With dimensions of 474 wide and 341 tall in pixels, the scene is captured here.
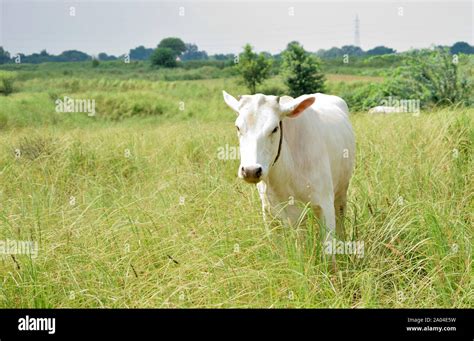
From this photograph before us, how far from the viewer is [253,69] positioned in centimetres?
3000

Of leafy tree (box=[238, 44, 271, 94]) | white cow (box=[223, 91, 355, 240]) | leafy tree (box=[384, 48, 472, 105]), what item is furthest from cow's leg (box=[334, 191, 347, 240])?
leafy tree (box=[238, 44, 271, 94])

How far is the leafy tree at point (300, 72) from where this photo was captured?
1073 inches

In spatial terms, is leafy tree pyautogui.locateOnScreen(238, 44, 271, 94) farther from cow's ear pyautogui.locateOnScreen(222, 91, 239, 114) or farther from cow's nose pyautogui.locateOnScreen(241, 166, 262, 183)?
cow's nose pyautogui.locateOnScreen(241, 166, 262, 183)

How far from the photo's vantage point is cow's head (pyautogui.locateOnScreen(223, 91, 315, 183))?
3184mm

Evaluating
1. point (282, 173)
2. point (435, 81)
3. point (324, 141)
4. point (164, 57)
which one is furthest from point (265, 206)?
point (164, 57)

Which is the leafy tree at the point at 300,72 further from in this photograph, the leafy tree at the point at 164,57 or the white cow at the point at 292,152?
the white cow at the point at 292,152

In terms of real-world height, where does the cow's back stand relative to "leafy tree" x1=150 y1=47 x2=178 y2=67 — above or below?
below

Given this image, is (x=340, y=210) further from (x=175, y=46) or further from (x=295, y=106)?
(x=175, y=46)

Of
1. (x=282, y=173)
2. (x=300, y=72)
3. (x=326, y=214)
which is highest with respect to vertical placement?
(x=300, y=72)

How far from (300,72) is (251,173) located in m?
25.3

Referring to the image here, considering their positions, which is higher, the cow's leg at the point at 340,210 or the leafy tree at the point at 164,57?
the leafy tree at the point at 164,57

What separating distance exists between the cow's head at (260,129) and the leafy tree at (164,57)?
21.7 m

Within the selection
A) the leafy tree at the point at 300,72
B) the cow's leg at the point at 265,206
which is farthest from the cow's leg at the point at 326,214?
the leafy tree at the point at 300,72

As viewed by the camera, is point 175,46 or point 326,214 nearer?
point 326,214
